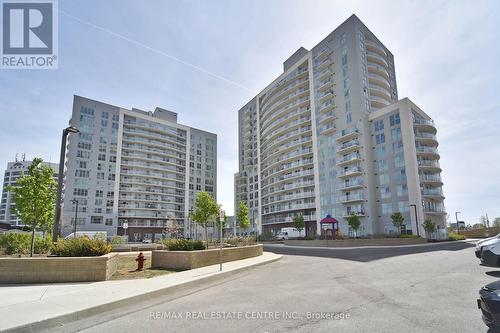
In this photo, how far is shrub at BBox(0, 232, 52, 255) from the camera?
16.6m

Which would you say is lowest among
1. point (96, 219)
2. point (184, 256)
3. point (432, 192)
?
point (184, 256)

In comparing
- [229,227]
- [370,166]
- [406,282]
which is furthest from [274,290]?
[229,227]

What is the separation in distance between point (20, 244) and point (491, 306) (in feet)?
69.9

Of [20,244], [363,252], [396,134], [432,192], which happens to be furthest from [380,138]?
[20,244]

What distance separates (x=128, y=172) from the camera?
84938mm

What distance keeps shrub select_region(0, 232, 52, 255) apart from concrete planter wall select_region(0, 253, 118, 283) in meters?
6.96

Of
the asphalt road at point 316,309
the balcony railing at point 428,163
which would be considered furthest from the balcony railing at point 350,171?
the asphalt road at point 316,309

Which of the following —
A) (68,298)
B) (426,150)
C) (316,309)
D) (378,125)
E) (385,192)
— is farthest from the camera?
(378,125)

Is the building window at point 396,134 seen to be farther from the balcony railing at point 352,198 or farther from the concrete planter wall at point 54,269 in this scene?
the concrete planter wall at point 54,269

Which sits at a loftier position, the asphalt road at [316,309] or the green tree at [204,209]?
the green tree at [204,209]

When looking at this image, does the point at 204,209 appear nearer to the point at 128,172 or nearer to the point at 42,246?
the point at 42,246

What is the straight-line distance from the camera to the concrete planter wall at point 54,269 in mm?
10523

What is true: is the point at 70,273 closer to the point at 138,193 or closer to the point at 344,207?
the point at 344,207

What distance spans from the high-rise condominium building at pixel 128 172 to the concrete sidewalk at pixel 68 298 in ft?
200
